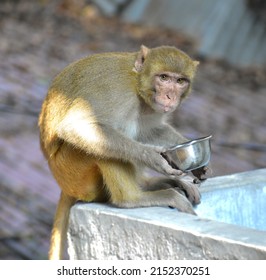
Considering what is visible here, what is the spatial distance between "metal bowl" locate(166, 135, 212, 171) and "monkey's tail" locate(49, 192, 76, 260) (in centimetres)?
88

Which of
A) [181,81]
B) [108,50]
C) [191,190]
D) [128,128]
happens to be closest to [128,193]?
[191,190]

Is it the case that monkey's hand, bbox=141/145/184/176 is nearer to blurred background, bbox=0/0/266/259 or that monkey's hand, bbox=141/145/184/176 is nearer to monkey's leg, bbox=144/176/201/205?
monkey's leg, bbox=144/176/201/205

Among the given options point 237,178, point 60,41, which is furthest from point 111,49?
point 237,178

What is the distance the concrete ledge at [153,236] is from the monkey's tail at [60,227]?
498 millimetres

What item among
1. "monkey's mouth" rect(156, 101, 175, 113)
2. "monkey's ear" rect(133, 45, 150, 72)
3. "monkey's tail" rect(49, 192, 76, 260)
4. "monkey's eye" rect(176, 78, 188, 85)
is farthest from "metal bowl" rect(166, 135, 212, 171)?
"monkey's tail" rect(49, 192, 76, 260)

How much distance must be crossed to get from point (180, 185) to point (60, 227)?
2.56 ft

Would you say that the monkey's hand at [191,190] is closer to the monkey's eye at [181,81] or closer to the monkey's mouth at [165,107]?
the monkey's mouth at [165,107]

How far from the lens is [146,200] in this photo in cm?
479

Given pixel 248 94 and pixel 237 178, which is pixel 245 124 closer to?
pixel 248 94

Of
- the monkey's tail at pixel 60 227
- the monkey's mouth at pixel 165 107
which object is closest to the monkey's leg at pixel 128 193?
the monkey's mouth at pixel 165 107

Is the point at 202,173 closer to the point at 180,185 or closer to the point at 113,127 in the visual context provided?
the point at 180,185

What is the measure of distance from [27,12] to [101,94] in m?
9.66

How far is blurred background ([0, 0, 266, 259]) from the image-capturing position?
25.0 ft
